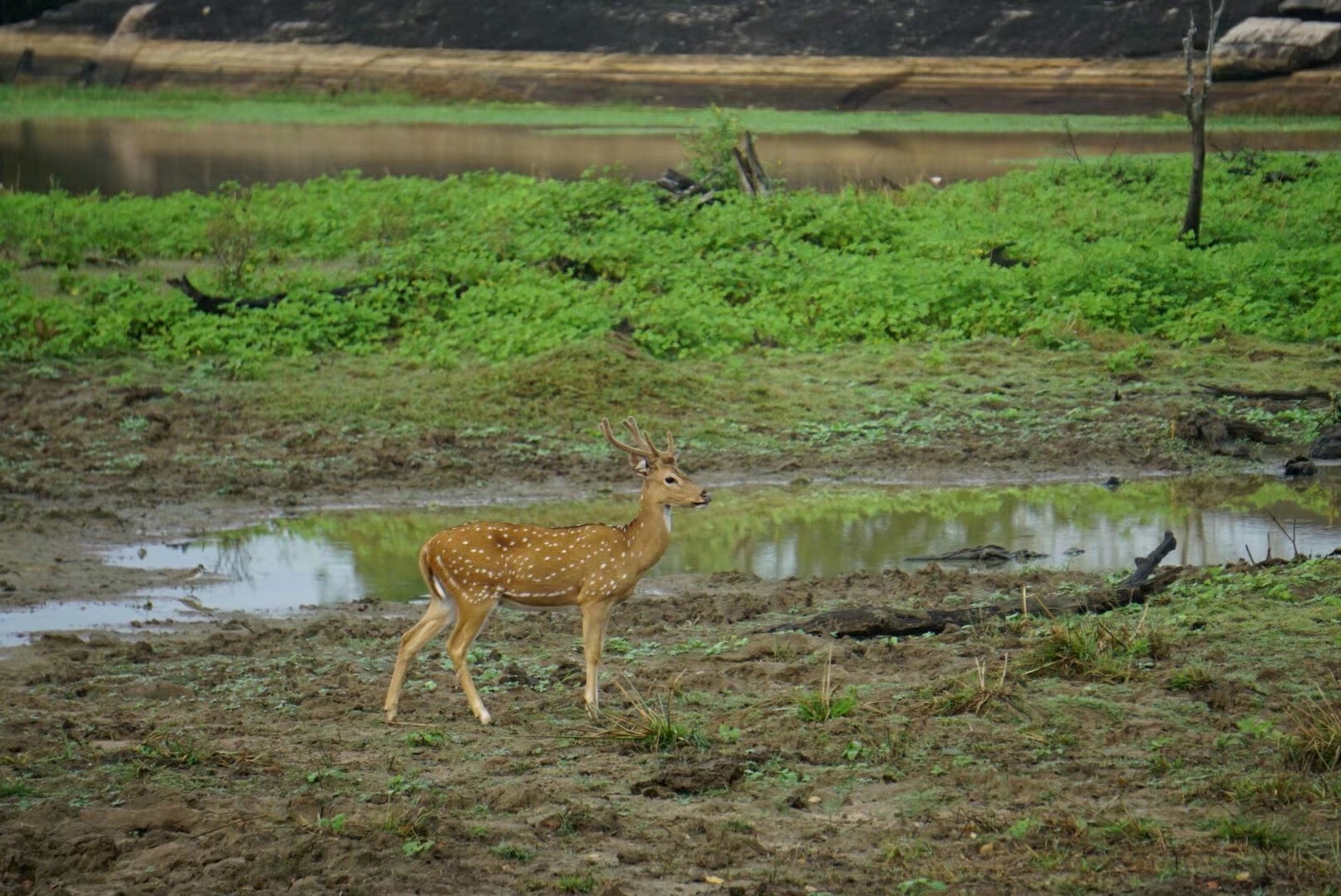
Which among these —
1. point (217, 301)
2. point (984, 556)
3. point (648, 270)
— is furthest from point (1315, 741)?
point (217, 301)

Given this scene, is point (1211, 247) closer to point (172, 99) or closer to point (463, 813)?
point (463, 813)

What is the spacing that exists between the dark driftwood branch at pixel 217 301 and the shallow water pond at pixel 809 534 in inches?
228

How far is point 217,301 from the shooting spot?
1816 cm

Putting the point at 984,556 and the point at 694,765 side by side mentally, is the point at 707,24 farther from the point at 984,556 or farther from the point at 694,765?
the point at 694,765

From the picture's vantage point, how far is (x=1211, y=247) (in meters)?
20.9

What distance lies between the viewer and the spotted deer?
795 cm

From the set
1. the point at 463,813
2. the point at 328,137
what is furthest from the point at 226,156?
the point at 463,813

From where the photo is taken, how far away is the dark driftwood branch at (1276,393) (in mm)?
15406

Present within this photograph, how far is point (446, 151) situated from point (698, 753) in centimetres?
3560

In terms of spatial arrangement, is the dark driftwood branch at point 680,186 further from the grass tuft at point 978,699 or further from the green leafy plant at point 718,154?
the grass tuft at point 978,699

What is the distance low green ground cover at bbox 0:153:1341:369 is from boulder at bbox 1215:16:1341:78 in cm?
2267

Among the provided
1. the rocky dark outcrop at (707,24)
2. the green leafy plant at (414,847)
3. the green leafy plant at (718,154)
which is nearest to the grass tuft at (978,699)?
the green leafy plant at (414,847)

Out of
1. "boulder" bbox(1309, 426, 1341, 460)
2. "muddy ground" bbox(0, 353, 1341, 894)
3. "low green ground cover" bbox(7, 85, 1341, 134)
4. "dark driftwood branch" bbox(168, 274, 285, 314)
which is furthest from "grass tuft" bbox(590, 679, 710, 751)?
"low green ground cover" bbox(7, 85, 1341, 134)

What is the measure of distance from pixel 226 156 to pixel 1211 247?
2542 cm
